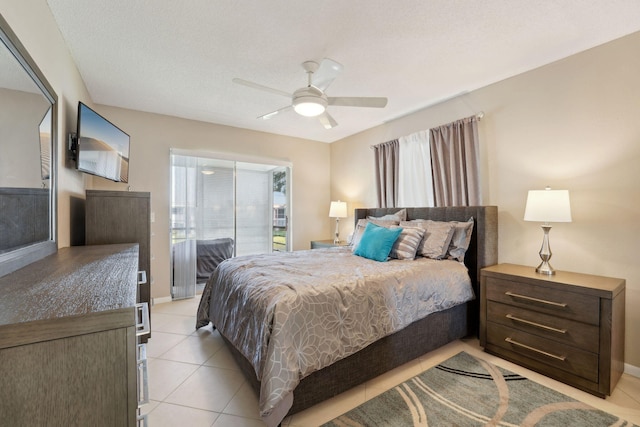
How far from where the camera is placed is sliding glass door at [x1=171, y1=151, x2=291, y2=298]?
394 centimetres

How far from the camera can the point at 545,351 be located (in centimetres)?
210

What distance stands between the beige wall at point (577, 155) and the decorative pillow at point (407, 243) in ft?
2.85

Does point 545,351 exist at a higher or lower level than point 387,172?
lower

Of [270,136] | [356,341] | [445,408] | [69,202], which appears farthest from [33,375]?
[270,136]

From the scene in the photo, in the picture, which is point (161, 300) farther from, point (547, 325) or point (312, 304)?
point (547, 325)

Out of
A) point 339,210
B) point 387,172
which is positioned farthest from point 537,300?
point 339,210

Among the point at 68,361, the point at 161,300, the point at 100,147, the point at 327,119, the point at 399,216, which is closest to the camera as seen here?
the point at 68,361

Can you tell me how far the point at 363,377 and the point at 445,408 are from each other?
53 centimetres

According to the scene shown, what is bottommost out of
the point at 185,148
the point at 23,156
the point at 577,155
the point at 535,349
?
the point at 535,349

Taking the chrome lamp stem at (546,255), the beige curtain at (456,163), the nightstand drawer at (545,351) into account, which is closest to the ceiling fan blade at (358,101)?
the beige curtain at (456,163)

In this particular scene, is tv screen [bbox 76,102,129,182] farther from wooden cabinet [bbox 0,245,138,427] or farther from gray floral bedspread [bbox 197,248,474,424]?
wooden cabinet [bbox 0,245,138,427]

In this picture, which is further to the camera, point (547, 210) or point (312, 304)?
point (547, 210)

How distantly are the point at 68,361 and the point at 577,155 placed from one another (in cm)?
339

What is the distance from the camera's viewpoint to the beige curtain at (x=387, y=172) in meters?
3.96
